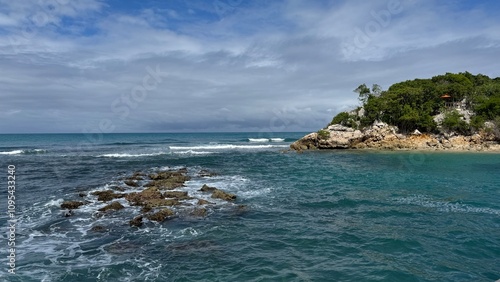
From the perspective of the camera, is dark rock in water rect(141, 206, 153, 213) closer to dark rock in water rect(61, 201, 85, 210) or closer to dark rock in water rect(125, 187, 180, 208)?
dark rock in water rect(125, 187, 180, 208)

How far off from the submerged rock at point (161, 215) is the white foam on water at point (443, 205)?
46.1 ft

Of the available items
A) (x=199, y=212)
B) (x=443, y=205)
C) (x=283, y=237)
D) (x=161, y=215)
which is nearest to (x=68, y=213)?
(x=161, y=215)

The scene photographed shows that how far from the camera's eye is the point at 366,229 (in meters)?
15.3

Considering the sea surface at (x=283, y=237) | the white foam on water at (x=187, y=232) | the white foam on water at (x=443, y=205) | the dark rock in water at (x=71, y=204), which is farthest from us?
the dark rock in water at (x=71, y=204)

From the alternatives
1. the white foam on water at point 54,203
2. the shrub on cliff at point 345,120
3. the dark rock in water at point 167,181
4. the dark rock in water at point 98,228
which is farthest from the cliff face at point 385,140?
the dark rock in water at point 98,228

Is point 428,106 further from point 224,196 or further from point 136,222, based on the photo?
point 136,222

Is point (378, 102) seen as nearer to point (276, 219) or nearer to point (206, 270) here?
point (276, 219)

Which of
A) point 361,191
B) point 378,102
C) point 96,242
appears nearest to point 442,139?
point 378,102

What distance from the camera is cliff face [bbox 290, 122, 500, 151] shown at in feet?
180

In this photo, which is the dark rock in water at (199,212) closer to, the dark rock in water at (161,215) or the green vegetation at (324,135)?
the dark rock in water at (161,215)

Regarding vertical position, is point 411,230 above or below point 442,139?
below

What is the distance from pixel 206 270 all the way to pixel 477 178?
27513 mm

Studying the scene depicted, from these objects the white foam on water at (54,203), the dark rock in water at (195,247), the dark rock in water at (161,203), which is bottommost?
the dark rock in water at (195,247)

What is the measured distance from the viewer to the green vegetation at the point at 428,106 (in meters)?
58.3
